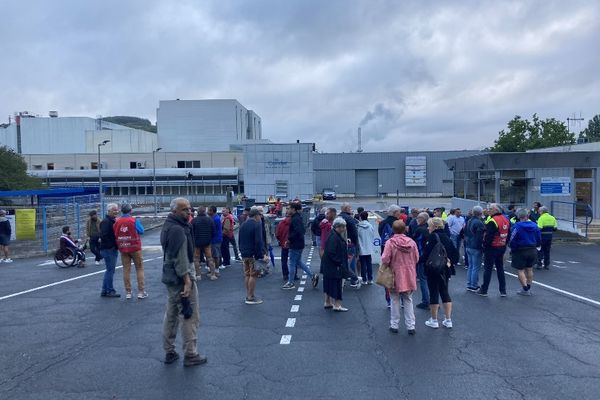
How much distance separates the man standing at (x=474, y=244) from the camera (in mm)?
10789

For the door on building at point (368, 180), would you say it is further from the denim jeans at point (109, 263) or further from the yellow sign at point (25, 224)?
the denim jeans at point (109, 263)

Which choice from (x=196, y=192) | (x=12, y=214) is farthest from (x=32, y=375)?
(x=196, y=192)

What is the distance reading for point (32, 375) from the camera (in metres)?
6.25

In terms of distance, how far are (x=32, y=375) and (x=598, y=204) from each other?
1088 inches

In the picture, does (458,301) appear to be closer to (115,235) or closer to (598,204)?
(115,235)

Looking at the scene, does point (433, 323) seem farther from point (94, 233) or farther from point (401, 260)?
point (94, 233)

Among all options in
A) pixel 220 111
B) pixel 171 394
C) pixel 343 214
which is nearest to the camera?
pixel 171 394

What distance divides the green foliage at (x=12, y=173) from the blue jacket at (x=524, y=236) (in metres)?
41.5

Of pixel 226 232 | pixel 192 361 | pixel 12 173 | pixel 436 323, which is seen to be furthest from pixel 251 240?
pixel 12 173

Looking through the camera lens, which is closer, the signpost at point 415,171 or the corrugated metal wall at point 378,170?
the signpost at point 415,171

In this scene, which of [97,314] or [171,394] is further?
[97,314]

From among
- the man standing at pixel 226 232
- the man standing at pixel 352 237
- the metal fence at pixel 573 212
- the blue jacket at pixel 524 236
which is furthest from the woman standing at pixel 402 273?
the metal fence at pixel 573 212

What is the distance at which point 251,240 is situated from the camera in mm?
9945

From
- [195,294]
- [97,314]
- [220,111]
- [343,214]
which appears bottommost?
[97,314]
